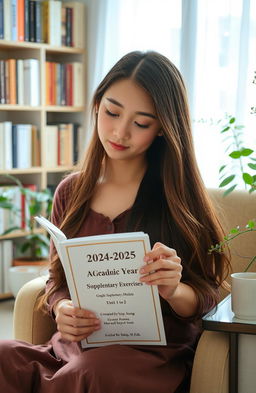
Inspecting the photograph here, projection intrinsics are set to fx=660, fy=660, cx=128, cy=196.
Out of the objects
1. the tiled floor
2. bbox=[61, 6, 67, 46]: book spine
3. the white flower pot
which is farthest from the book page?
bbox=[61, 6, 67, 46]: book spine

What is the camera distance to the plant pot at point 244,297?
1.47 metres

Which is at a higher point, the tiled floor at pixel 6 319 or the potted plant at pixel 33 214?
the potted plant at pixel 33 214

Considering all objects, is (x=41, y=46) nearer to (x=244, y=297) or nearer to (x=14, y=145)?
(x=14, y=145)

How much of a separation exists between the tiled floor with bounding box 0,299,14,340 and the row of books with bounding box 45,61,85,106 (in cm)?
117

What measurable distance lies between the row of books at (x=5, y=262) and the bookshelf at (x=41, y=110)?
0.11ft

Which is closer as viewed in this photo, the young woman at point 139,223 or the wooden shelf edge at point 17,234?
the young woman at point 139,223

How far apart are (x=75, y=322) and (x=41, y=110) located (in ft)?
7.96

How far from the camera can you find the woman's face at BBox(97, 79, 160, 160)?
5.45 ft

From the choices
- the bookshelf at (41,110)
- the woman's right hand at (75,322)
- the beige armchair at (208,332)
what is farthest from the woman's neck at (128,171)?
the bookshelf at (41,110)

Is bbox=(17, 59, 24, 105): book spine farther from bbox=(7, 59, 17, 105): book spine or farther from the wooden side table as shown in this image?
the wooden side table

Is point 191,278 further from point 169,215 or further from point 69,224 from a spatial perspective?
point 69,224

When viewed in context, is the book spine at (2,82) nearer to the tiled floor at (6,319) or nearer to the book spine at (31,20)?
the book spine at (31,20)

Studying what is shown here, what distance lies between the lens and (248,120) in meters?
3.03

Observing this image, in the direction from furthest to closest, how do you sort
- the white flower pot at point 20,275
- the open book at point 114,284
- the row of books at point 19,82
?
the row of books at point 19,82, the white flower pot at point 20,275, the open book at point 114,284
